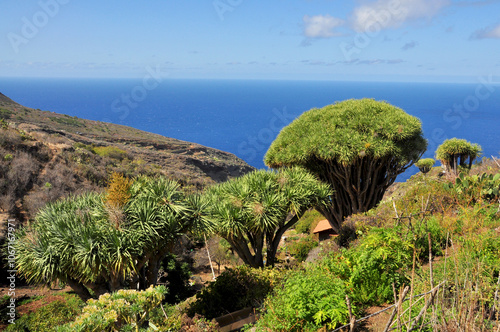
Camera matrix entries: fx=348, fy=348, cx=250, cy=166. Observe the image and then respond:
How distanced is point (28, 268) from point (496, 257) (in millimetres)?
9710

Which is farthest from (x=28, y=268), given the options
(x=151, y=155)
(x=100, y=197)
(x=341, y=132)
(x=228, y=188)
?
(x=151, y=155)

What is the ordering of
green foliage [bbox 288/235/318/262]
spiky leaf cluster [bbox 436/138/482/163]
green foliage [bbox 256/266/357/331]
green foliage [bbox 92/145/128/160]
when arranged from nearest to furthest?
green foliage [bbox 256/266/357/331]
green foliage [bbox 288/235/318/262]
spiky leaf cluster [bbox 436/138/482/163]
green foliage [bbox 92/145/128/160]

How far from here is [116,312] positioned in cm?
472

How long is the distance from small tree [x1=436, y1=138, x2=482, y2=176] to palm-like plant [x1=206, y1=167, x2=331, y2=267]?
9.71 meters

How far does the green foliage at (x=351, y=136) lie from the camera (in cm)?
1302

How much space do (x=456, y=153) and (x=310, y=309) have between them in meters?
17.5

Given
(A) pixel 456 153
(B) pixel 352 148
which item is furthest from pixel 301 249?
(A) pixel 456 153

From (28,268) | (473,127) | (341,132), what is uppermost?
(473,127)

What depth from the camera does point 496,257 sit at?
5387mm

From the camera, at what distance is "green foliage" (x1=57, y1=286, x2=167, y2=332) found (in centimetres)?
436

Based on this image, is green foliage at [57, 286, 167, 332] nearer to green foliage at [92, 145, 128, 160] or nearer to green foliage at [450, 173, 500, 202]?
green foliage at [450, 173, 500, 202]

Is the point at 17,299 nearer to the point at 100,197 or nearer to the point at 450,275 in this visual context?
the point at 100,197

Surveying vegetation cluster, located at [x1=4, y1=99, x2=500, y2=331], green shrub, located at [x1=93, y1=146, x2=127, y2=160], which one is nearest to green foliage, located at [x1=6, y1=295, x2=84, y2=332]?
vegetation cluster, located at [x1=4, y1=99, x2=500, y2=331]

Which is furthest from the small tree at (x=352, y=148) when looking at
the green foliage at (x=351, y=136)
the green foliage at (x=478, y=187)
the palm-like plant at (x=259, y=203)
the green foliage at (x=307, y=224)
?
the green foliage at (x=307, y=224)
